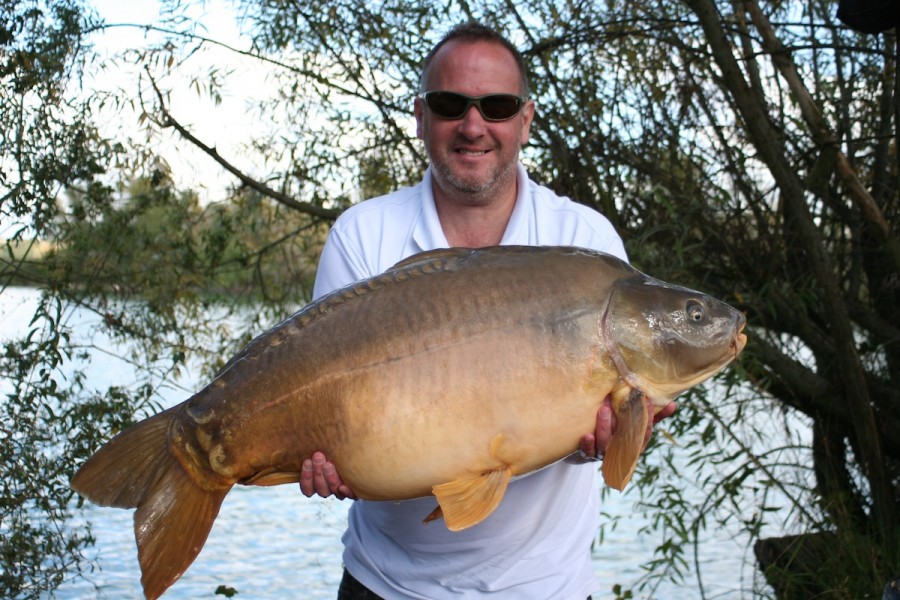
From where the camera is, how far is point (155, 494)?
1.93 metres

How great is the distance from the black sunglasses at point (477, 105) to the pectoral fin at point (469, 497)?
2.94 feet

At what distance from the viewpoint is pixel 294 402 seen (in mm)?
1894

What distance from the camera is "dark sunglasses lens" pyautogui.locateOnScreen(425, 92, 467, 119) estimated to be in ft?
7.91

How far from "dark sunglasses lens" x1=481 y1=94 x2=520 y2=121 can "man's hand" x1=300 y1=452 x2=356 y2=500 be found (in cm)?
90

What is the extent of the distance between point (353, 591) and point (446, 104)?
42.3 inches

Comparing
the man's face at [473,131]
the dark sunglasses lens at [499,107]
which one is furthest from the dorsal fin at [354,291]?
the dark sunglasses lens at [499,107]

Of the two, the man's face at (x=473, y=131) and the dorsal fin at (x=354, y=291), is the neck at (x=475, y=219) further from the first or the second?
the dorsal fin at (x=354, y=291)

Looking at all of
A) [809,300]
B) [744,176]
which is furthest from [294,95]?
[809,300]

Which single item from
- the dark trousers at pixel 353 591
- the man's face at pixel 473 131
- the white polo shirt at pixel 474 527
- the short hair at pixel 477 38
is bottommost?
the dark trousers at pixel 353 591

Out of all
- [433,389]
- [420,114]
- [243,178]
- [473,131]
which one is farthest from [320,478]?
[243,178]

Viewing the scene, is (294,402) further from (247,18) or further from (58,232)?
(247,18)

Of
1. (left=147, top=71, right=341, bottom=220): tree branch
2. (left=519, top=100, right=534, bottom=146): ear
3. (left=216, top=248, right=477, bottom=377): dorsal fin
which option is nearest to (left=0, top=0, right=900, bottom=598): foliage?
(left=147, top=71, right=341, bottom=220): tree branch

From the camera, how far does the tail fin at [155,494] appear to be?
1.90 metres

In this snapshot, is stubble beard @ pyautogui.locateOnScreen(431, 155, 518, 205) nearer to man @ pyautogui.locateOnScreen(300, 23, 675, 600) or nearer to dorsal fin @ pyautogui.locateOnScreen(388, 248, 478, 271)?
man @ pyautogui.locateOnScreen(300, 23, 675, 600)
